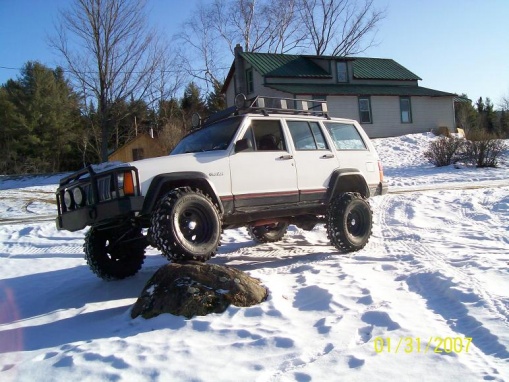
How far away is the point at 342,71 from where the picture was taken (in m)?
29.6

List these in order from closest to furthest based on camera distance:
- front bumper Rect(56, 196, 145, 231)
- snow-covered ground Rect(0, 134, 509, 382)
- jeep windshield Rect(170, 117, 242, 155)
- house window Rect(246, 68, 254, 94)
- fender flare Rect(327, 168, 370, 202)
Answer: snow-covered ground Rect(0, 134, 509, 382) → front bumper Rect(56, 196, 145, 231) → jeep windshield Rect(170, 117, 242, 155) → fender flare Rect(327, 168, 370, 202) → house window Rect(246, 68, 254, 94)

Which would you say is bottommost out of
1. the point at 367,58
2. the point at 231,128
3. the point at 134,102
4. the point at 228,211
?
the point at 228,211

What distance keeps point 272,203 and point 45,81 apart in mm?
39740

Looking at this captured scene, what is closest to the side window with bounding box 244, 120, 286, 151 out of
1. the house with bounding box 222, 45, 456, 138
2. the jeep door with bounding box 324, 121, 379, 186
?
the jeep door with bounding box 324, 121, 379, 186

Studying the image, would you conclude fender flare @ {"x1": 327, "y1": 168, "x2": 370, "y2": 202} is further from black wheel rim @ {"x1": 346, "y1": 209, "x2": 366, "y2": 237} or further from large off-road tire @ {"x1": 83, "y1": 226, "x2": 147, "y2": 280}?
large off-road tire @ {"x1": 83, "y1": 226, "x2": 147, "y2": 280}

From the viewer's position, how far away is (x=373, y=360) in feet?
10.0

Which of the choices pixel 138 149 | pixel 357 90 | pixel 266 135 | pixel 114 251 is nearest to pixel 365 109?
pixel 357 90

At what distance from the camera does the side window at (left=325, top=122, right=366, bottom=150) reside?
6.79m

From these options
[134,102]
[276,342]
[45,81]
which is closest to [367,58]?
[134,102]

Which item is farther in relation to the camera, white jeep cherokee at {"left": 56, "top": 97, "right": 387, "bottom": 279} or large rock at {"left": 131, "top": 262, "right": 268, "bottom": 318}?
white jeep cherokee at {"left": 56, "top": 97, "right": 387, "bottom": 279}

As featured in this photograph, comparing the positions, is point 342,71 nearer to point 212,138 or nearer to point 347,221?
point 347,221

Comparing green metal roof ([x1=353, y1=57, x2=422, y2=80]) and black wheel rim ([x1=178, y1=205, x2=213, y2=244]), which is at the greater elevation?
green metal roof ([x1=353, y1=57, x2=422, y2=80])

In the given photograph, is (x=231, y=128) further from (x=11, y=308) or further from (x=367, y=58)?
(x=367, y=58)
